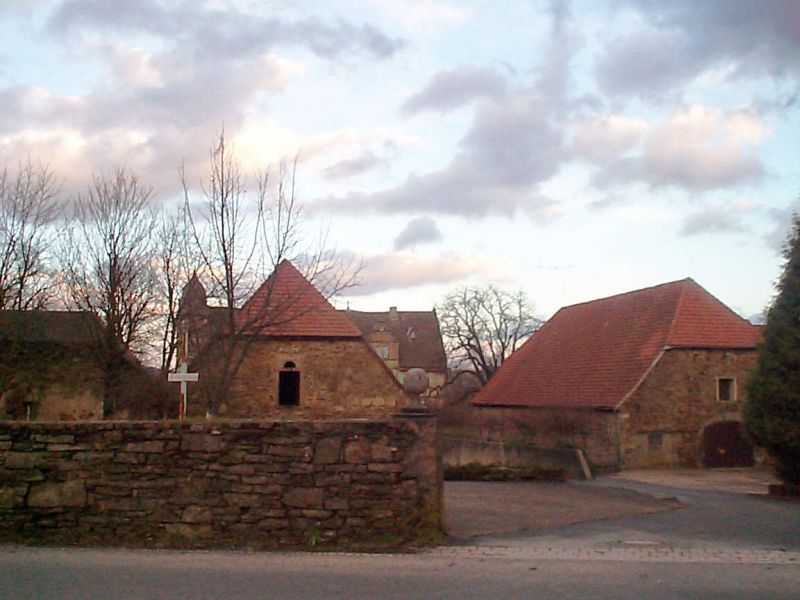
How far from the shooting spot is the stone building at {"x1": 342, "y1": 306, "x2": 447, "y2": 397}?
254ft

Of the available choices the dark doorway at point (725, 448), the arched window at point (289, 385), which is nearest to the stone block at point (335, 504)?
the arched window at point (289, 385)

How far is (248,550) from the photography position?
10703mm

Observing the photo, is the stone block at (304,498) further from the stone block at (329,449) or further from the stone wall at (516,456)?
the stone wall at (516,456)

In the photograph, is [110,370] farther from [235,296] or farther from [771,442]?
[771,442]

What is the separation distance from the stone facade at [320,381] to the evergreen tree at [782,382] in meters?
15.4

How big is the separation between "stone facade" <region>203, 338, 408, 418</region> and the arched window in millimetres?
130

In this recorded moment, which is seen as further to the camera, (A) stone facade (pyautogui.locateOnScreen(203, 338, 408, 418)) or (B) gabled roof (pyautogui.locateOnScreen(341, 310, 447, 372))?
(B) gabled roof (pyautogui.locateOnScreen(341, 310, 447, 372))

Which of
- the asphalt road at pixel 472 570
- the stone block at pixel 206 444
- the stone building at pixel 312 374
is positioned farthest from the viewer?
the stone building at pixel 312 374

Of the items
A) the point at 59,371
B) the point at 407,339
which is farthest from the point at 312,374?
the point at 407,339

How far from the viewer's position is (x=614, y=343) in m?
37.3

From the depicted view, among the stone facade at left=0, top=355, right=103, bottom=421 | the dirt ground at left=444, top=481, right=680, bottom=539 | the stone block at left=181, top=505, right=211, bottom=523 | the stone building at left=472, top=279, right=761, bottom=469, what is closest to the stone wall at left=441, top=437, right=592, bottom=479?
the stone building at left=472, top=279, right=761, bottom=469

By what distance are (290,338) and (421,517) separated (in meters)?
22.2

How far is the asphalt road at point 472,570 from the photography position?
329 inches

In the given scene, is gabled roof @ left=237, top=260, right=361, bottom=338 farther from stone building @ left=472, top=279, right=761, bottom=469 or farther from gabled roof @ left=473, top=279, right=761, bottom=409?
gabled roof @ left=473, top=279, right=761, bottom=409
